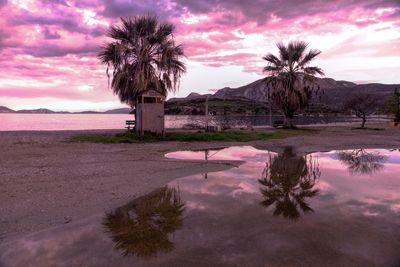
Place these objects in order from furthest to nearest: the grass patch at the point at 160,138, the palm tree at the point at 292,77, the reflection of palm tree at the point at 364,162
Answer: the palm tree at the point at 292,77 → the grass patch at the point at 160,138 → the reflection of palm tree at the point at 364,162

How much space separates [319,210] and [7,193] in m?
7.51

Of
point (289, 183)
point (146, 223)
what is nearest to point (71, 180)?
point (146, 223)

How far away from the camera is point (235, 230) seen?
642 cm

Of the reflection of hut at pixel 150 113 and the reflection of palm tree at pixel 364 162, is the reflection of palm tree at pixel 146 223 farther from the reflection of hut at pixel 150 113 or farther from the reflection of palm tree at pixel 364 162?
the reflection of hut at pixel 150 113

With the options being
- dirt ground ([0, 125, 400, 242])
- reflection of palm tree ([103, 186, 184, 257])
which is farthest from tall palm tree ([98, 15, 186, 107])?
reflection of palm tree ([103, 186, 184, 257])

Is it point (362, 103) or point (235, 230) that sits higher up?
point (362, 103)

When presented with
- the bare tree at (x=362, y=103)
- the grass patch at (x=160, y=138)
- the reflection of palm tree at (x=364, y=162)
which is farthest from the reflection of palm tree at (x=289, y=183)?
the bare tree at (x=362, y=103)

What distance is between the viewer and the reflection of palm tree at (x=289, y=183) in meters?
8.14

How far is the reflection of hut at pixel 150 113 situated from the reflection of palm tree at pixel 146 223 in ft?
55.4

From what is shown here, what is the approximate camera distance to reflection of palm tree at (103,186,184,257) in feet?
18.6

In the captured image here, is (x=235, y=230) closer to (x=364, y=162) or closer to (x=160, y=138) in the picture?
(x=364, y=162)

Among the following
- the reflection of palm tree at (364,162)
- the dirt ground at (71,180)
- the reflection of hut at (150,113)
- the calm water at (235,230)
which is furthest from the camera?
the reflection of hut at (150,113)

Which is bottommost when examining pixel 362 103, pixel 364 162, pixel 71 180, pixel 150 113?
pixel 364 162

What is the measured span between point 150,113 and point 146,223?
64.0 ft
